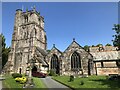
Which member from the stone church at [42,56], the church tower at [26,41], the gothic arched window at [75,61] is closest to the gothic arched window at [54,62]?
the stone church at [42,56]

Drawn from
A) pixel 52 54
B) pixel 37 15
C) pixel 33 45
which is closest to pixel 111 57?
pixel 52 54

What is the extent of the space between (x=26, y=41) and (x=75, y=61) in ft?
63.3

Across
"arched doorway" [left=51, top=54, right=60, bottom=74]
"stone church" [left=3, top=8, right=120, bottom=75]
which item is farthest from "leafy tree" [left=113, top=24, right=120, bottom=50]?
"arched doorway" [left=51, top=54, right=60, bottom=74]

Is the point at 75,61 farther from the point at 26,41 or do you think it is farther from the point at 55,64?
the point at 26,41

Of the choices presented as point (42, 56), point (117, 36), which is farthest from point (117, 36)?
point (42, 56)

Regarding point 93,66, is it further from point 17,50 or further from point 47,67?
point 17,50

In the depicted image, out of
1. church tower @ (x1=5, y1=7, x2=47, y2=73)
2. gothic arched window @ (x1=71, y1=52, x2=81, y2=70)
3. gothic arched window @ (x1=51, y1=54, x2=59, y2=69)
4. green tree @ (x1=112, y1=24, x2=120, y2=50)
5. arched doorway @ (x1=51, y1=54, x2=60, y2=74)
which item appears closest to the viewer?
green tree @ (x1=112, y1=24, x2=120, y2=50)

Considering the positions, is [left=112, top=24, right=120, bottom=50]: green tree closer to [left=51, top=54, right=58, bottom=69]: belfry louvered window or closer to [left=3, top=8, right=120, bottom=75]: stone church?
[left=3, top=8, right=120, bottom=75]: stone church

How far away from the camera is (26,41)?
54906 mm

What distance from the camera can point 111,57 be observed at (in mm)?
45094

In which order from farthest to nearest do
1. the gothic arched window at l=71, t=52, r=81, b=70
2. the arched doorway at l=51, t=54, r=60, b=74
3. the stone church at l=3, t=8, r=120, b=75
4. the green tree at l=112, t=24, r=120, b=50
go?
1. the arched doorway at l=51, t=54, r=60, b=74
2. the gothic arched window at l=71, t=52, r=81, b=70
3. the stone church at l=3, t=8, r=120, b=75
4. the green tree at l=112, t=24, r=120, b=50

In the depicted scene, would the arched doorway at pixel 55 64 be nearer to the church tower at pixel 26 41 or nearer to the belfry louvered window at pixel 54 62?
the belfry louvered window at pixel 54 62

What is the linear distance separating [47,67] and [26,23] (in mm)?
19634

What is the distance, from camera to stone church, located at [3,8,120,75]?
44.3m
